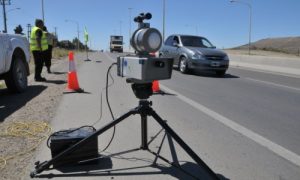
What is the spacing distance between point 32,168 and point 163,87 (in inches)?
292

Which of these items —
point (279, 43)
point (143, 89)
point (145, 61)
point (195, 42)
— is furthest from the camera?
point (279, 43)

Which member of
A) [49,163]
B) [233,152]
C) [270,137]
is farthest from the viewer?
[270,137]

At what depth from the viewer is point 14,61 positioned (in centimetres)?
952

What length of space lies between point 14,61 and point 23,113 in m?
2.70

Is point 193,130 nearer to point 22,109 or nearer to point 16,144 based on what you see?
point 16,144

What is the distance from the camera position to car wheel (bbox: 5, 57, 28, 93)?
30.5 ft

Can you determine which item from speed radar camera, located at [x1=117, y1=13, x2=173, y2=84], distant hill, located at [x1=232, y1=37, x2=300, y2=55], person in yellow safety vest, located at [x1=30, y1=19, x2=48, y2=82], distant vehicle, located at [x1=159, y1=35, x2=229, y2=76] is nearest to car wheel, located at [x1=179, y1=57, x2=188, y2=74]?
distant vehicle, located at [x1=159, y1=35, x2=229, y2=76]

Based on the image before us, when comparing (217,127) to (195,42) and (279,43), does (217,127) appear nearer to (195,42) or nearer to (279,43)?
(195,42)

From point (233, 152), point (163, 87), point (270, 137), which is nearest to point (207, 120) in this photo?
point (270, 137)

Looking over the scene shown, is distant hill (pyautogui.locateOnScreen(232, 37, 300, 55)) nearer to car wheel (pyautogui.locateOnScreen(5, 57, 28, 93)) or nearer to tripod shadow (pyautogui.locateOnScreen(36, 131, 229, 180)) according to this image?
car wheel (pyautogui.locateOnScreen(5, 57, 28, 93))

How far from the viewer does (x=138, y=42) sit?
377 centimetres

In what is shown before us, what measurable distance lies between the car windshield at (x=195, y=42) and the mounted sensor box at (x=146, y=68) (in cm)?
1349

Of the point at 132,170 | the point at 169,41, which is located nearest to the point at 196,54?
the point at 169,41

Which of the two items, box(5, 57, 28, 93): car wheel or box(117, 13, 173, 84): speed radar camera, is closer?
box(117, 13, 173, 84): speed radar camera
